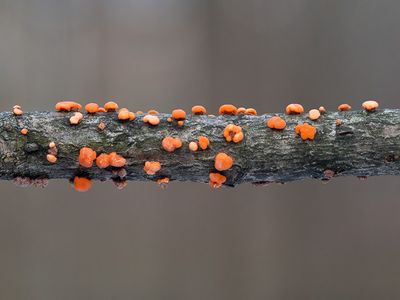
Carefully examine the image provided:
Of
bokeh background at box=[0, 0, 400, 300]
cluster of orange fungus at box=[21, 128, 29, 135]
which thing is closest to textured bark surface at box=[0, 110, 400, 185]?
cluster of orange fungus at box=[21, 128, 29, 135]

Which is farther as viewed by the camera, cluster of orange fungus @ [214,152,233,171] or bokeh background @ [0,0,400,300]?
bokeh background @ [0,0,400,300]

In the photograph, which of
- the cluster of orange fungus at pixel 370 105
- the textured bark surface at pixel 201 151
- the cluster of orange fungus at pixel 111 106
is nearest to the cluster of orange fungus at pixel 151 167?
the textured bark surface at pixel 201 151

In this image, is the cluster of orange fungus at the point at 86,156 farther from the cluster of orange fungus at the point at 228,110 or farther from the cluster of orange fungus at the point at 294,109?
the cluster of orange fungus at the point at 294,109

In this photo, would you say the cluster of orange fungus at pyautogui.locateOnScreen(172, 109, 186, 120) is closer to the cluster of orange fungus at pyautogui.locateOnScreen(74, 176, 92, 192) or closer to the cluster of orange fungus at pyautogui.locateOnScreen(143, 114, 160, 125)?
the cluster of orange fungus at pyautogui.locateOnScreen(143, 114, 160, 125)

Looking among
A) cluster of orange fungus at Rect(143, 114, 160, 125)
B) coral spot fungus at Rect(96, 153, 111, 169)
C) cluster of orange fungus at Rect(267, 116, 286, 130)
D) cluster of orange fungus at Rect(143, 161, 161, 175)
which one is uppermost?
cluster of orange fungus at Rect(143, 114, 160, 125)

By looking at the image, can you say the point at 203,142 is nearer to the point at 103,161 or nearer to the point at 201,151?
the point at 201,151

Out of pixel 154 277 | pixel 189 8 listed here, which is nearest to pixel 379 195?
pixel 154 277
